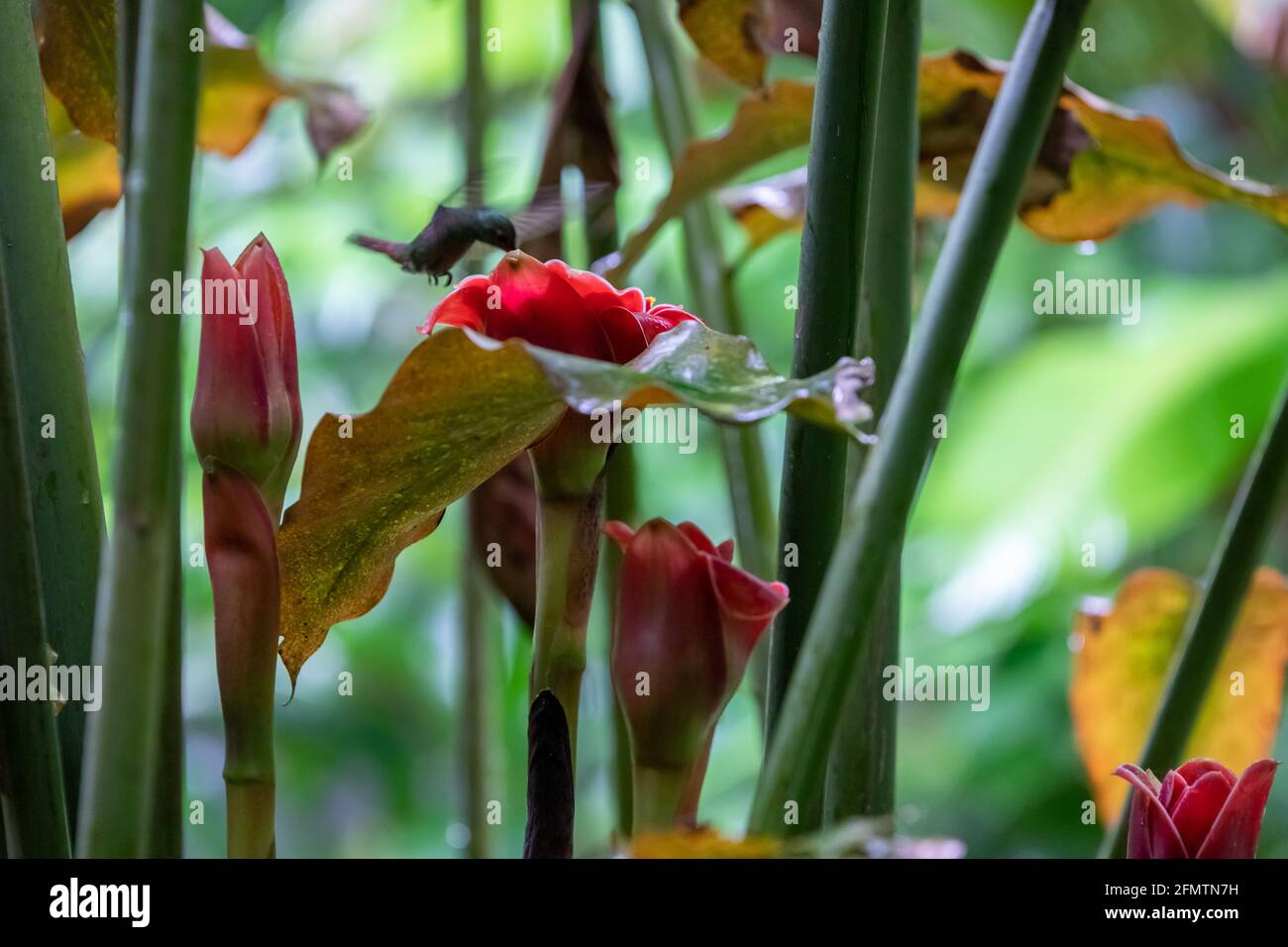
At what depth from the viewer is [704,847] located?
0.16 m

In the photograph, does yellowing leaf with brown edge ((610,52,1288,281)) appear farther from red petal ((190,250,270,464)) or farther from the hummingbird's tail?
red petal ((190,250,270,464))

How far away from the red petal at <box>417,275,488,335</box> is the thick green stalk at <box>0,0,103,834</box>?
0.07 meters

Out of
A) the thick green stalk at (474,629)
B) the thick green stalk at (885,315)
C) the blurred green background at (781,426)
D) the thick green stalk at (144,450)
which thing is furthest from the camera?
the blurred green background at (781,426)

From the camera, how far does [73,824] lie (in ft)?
0.90

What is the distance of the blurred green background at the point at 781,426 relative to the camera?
1.41 metres

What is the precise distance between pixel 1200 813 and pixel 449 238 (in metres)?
0.24

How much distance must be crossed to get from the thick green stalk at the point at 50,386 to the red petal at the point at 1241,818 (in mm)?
217

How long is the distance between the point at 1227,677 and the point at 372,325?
145cm

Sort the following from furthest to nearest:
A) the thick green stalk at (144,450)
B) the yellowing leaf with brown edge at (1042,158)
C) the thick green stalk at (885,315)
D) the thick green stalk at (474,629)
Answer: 1. the thick green stalk at (474,629)
2. the yellowing leaf with brown edge at (1042,158)
3. the thick green stalk at (885,315)
4. the thick green stalk at (144,450)

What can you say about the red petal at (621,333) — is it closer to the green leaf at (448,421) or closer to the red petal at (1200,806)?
the green leaf at (448,421)

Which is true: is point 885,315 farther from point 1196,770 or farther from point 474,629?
point 474,629

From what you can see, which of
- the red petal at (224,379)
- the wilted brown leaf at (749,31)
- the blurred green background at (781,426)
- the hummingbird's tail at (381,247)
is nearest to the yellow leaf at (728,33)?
the wilted brown leaf at (749,31)

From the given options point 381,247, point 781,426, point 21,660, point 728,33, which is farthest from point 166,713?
point 781,426
